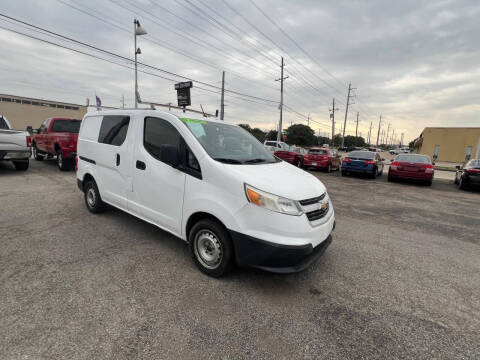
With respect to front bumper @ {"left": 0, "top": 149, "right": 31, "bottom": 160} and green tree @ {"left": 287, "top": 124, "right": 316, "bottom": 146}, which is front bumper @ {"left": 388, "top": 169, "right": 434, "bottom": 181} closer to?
front bumper @ {"left": 0, "top": 149, "right": 31, "bottom": 160}

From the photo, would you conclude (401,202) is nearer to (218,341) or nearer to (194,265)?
(194,265)

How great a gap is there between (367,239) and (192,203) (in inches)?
130

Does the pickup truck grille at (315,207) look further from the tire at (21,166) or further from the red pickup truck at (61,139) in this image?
the tire at (21,166)

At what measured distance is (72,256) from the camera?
3.23 m

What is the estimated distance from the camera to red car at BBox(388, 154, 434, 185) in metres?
10.9

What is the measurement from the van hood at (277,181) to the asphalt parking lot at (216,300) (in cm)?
109

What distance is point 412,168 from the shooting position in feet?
36.5

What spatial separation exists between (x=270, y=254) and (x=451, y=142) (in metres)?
47.9

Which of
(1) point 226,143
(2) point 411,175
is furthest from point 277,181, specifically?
(2) point 411,175

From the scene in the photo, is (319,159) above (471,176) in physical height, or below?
above

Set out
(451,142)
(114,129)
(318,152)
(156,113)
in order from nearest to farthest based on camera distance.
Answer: (156,113)
(114,129)
(318,152)
(451,142)

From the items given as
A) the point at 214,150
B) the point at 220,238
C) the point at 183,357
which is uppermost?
the point at 214,150

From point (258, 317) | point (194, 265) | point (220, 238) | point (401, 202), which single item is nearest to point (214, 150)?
point (220, 238)

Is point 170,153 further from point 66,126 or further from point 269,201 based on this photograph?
point 66,126
